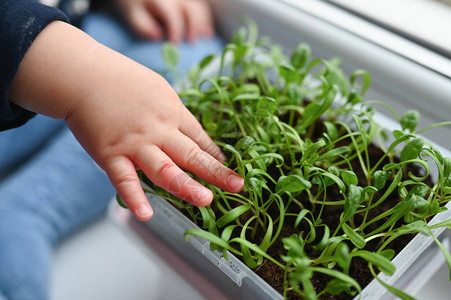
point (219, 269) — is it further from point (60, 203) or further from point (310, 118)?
point (60, 203)

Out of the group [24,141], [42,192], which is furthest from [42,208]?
[24,141]

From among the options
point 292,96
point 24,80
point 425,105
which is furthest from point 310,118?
point 24,80

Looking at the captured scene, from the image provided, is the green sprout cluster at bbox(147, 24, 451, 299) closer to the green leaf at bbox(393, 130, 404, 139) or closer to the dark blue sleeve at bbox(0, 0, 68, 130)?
the green leaf at bbox(393, 130, 404, 139)

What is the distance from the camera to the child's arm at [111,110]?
0.42 metres

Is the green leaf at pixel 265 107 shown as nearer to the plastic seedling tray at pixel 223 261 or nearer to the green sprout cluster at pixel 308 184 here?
the green sprout cluster at pixel 308 184

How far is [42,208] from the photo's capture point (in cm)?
68

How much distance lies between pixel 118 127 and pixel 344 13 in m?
0.47

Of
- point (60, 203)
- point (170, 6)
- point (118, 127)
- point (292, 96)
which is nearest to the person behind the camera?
point (118, 127)

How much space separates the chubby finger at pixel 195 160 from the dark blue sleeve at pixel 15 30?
177mm

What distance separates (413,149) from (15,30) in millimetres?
449

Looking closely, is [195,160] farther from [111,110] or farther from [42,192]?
[42,192]

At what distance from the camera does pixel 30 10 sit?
44 centimetres

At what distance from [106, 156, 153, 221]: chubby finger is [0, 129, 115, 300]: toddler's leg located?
9.8 inches

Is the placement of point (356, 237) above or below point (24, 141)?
above
